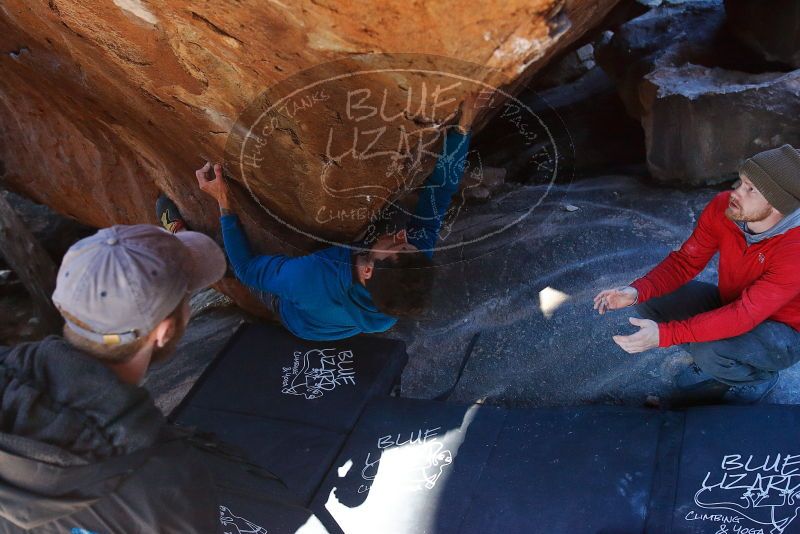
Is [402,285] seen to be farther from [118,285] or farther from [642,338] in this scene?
[118,285]

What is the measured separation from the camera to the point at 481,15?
167cm

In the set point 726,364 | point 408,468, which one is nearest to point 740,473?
point 726,364

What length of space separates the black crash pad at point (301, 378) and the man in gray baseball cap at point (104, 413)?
4.36 ft

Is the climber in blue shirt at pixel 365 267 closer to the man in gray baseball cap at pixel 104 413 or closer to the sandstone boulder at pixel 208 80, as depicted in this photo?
the sandstone boulder at pixel 208 80

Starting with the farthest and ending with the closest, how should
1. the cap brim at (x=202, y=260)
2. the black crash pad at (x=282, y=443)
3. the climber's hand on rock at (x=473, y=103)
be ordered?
the black crash pad at (x=282, y=443) → the climber's hand on rock at (x=473, y=103) → the cap brim at (x=202, y=260)

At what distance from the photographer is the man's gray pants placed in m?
2.19

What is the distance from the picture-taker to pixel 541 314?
3189mm

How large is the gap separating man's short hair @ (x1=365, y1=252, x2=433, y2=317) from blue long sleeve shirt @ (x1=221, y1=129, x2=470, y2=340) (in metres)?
0.12

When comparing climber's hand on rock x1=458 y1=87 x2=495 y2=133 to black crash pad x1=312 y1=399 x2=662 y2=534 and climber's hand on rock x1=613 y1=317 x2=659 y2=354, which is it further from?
black crash pad x1=312 y1=399 x2=662 y2=534

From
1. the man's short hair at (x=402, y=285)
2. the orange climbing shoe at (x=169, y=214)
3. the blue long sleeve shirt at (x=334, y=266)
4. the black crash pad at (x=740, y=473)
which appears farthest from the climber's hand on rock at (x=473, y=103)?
the orange climbing shoe at (x=169, y=214)

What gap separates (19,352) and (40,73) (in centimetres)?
197

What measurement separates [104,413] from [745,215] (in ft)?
6.00

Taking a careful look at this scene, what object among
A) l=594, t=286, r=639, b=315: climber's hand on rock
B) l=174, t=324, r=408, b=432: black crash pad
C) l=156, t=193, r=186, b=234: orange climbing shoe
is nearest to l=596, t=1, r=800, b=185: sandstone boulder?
l=594, t=286, r=639, b=315: climber's hand on rock

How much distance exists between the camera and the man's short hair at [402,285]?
7.54 feet
